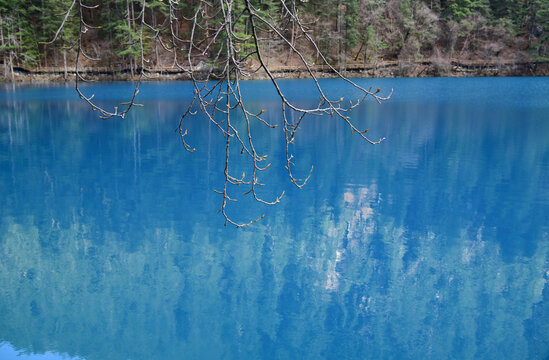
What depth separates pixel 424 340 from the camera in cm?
596

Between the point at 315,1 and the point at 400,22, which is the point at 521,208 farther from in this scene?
the point at 400,22

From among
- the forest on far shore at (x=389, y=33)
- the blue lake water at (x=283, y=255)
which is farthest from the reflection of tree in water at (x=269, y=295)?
the forest on far shore at (x=389, y=33)

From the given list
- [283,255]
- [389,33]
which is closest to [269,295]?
[283,255]

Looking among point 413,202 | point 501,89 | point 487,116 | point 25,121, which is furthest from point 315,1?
point 413,202

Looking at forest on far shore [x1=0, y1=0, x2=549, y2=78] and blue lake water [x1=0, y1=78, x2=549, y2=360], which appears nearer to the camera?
blue lake water [x1=0, y1=78, x2=549, y2=360]

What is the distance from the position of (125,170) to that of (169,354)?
8.59 meters

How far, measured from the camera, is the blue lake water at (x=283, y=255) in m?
6.04

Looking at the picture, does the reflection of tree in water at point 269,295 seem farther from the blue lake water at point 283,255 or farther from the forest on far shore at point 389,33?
the forest on far shore at point 389,33

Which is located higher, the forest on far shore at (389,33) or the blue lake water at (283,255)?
the forest on far shore at (389,33)

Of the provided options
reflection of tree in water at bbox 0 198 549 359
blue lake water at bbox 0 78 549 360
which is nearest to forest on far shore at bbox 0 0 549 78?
blue lake water at bbox 0 78 549 360

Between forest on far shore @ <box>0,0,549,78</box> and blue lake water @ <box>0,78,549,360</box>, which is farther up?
forest on far shore @ <box>0,0,549,78</box>

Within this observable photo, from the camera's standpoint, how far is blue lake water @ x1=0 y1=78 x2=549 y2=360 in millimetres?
6039

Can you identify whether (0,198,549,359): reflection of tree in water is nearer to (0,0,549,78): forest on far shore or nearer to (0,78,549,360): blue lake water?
(0,78,549,360): blue lake water

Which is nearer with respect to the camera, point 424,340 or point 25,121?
point 424,340
